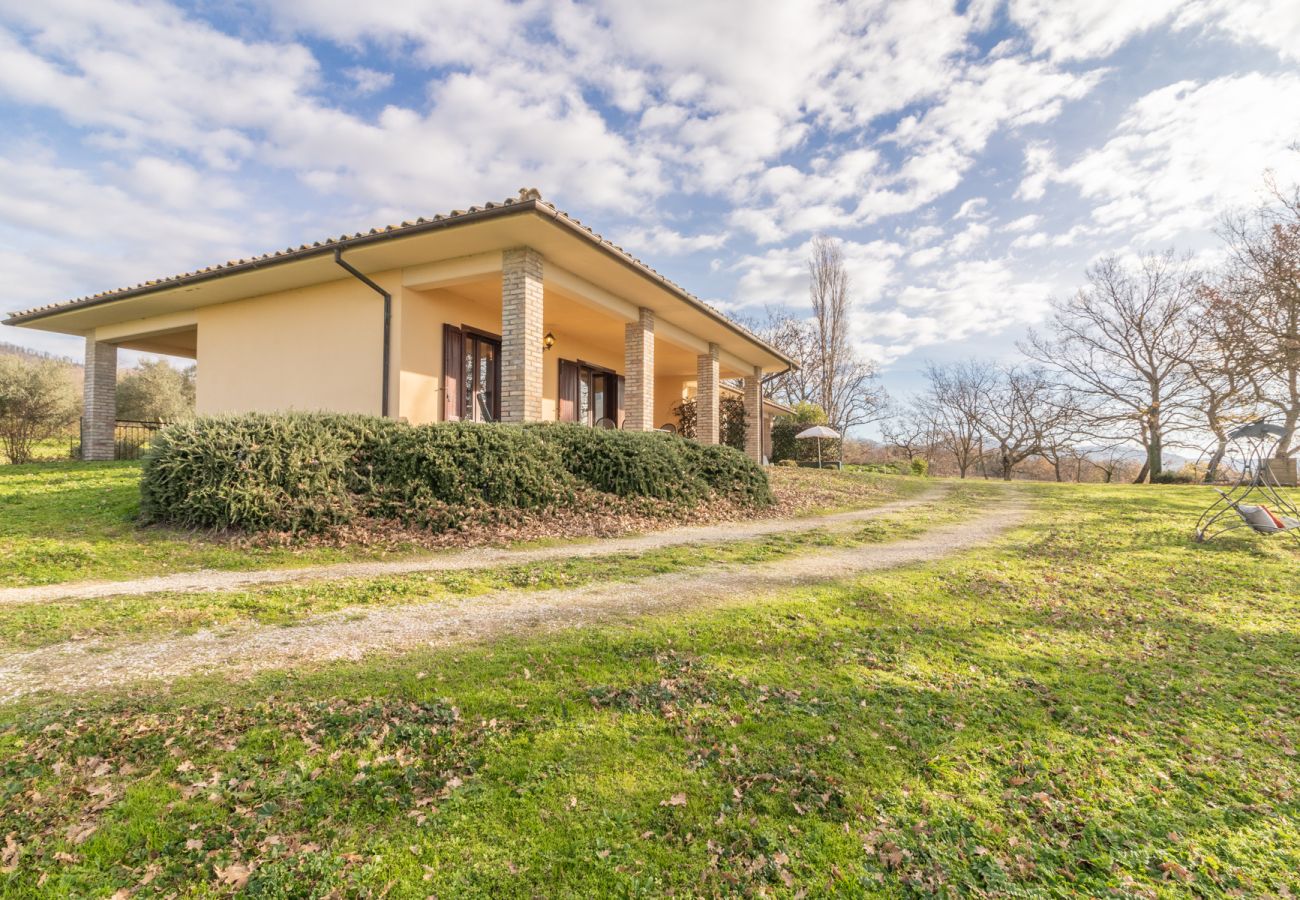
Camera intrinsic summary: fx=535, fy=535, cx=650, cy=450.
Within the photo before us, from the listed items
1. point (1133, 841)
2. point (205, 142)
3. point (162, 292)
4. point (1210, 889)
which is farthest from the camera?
point (162, 292)

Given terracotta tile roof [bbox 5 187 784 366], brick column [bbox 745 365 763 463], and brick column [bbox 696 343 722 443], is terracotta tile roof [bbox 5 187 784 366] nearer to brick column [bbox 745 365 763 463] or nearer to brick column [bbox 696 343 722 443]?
brick column [bbox 696 343 722 443]

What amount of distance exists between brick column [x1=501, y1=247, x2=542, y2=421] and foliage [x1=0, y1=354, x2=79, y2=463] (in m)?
14.9

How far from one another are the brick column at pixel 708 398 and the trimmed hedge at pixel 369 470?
20.6 feet

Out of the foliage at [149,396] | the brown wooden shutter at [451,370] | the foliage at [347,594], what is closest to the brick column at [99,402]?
the foliage at [149,396]

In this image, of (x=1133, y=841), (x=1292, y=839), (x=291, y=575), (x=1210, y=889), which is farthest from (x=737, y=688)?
(x=291, y=575)

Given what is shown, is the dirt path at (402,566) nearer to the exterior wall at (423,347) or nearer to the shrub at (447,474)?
the shrub at (447,474)

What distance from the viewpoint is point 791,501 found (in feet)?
35.0

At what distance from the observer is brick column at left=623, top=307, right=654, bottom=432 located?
1159cm

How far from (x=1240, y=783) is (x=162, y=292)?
592 inches

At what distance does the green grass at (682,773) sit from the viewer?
1665 mm

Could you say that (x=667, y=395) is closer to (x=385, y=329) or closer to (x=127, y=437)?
(x=385, y=329)

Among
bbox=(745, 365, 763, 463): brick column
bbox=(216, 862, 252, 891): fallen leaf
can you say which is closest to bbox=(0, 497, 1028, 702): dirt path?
bbox=(216, 862, 252, 891): fallen leaf

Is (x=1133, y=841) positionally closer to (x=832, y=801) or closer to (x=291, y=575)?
(x=832, y=801)

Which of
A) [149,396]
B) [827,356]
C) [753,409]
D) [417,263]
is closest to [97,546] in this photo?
[417,263]
